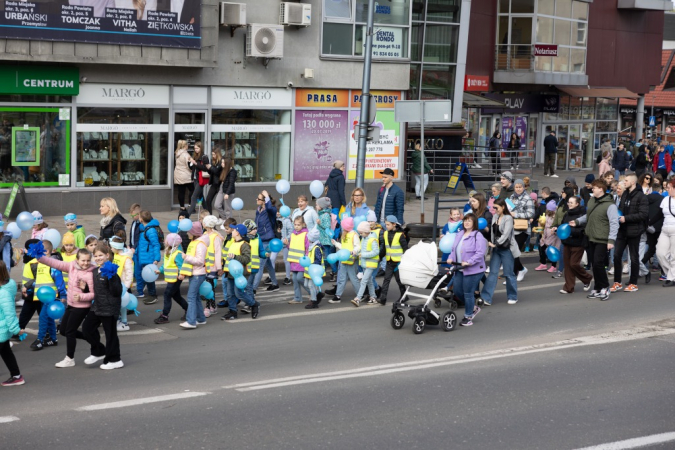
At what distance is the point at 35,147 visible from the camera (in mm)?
20141

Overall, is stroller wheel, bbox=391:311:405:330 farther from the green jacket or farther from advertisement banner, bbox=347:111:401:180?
the green jacket

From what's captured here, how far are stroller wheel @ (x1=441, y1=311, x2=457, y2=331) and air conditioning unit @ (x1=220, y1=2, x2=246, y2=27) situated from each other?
12.0m

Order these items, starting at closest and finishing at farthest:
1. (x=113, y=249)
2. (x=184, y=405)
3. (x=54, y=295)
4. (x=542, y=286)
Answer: (x=184, y=405) < (x=54, y=295) < (x=113, y=249) < (x=542, y=286)

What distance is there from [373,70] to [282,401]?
17.2 meters

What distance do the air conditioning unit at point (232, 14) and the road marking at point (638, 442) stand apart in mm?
16120

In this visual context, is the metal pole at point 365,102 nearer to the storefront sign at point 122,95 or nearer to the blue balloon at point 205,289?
the storefront sign at point 122,95

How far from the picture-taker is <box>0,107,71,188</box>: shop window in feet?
65.0

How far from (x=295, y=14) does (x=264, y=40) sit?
1158 millimetres

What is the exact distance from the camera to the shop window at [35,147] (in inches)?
780

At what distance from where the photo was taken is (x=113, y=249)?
1171 centimetres

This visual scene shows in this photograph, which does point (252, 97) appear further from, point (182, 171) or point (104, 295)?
point (104, 295)

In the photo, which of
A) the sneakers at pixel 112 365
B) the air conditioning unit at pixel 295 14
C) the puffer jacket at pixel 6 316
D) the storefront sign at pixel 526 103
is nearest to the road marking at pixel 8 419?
the puffer jacket at pixel 6 316

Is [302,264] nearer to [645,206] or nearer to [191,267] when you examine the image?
[191,267]

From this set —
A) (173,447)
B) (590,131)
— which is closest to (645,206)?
(173,447)
